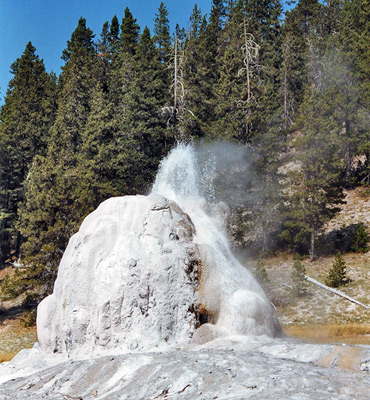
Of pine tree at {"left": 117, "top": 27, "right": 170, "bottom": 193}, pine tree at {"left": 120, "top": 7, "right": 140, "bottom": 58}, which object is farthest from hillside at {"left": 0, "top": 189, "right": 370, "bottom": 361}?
pine tree at {"left": 120, "top": 7, "right": 140, "bottom": 58}

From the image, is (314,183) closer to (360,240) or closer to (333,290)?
(360,240)

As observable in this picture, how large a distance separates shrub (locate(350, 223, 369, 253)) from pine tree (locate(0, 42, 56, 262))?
30094mm

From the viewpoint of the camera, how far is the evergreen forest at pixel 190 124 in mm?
31453

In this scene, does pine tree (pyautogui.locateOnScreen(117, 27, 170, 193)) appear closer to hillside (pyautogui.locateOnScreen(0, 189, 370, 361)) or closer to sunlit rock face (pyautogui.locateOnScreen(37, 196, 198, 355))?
hillside (pyautogui.locateOnScreen(0, 189, 370, 361))

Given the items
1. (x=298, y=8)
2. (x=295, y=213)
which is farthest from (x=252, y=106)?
(x=298, y=8)

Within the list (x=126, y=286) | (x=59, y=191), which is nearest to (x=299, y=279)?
(x=126, y=286)

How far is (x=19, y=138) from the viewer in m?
48.9

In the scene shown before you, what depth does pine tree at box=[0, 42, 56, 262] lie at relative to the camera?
152 ft

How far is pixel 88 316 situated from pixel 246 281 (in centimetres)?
500

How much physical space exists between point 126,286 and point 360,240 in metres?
22.6

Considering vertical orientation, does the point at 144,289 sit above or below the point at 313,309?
above

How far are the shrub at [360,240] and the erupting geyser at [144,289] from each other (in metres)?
18.5

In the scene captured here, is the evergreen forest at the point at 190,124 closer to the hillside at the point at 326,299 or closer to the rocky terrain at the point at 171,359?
the hillside at the point at 326,299

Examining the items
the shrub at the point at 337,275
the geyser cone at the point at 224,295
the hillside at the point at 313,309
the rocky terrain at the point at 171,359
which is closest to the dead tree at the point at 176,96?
the hillside at the point at 313,309
